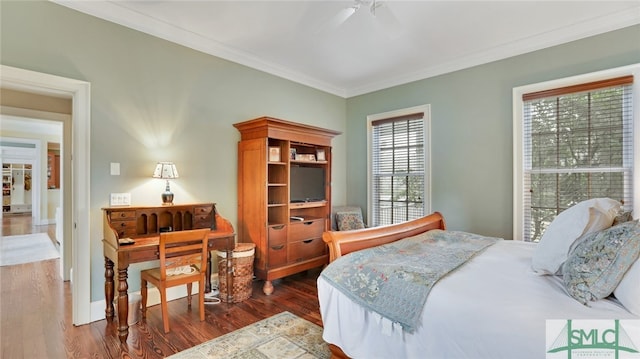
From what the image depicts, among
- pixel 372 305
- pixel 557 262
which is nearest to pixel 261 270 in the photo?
pixel 372 305

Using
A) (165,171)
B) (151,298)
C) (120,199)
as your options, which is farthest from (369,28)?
(151,298)

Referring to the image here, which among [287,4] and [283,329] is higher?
[287,4]

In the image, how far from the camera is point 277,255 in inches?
138

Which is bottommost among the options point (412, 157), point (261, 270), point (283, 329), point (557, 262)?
point (283, 329)

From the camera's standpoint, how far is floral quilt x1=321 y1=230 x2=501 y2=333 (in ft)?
4.95

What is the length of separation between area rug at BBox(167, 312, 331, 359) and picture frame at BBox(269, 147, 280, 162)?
5.78 ft

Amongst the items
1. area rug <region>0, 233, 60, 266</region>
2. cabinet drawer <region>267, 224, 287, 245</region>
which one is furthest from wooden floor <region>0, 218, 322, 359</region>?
area rug <region>0, 233, 60, 266</region>

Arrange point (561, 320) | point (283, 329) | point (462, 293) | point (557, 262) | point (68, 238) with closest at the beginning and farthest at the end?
point (561, 320) → point (462, 293) → point (557, 262) → point (283, 329) → point (68, 238)

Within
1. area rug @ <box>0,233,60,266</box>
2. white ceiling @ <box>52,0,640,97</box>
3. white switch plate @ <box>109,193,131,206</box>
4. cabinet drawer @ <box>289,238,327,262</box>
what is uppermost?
white ceiling @ <box>52,0,640,97</box>

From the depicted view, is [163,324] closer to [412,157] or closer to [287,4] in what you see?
[287,4]

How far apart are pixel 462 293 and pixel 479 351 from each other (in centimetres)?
25

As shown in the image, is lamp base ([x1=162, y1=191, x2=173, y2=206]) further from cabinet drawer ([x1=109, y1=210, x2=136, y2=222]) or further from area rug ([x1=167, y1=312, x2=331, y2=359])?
area rug ([x1=167, y1=312, x2=331, y2=359])

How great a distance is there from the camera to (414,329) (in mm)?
1467

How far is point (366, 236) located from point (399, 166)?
252 cm
